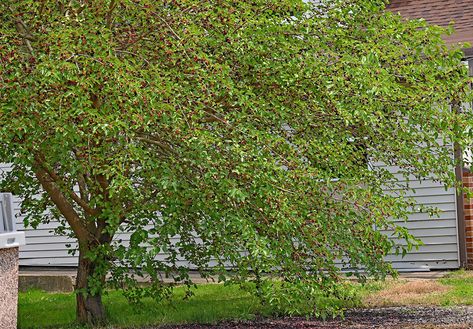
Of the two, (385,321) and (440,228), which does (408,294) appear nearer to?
(385,321)

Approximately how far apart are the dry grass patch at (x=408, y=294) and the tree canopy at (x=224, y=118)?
171 centimetres

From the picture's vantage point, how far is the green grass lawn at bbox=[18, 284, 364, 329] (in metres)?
10.5

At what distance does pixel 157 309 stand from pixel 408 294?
120 inches

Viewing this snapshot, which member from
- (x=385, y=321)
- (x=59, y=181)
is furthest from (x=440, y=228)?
(x=59, y=181)

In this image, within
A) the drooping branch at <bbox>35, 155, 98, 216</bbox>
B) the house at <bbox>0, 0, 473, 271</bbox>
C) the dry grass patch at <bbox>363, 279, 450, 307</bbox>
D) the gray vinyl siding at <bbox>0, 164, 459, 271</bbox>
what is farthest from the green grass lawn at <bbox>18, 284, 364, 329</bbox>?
the house at <bbox>0, 0, 473, 271</bbox>

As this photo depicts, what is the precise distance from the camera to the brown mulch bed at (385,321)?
9484 millimetres

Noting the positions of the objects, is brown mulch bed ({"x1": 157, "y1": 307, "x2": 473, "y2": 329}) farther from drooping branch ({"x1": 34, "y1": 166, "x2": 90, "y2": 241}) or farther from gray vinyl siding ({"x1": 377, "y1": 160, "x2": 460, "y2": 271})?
gray vinyl siding ({"x1": 377, "y1": 160, "x2": 460, "y2": 271})

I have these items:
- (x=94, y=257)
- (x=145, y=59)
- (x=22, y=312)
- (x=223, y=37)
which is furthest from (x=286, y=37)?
(x=22, y=312)

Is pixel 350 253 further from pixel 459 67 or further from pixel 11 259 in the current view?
pixel 11 259

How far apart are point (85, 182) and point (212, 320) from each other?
198cm

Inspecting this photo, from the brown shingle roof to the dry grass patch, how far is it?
13.7 feet

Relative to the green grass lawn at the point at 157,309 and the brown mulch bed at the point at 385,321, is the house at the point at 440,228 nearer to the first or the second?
the green grass lawn at the point at 157,309

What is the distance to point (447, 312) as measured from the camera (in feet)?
34.0

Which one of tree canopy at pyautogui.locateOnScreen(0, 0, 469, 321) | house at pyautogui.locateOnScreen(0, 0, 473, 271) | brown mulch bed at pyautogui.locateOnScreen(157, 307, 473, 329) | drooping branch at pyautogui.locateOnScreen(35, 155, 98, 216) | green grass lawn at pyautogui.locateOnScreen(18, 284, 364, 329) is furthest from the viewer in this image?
house at pyautogui.locateOnScreen(0, 0, 473, 271)
